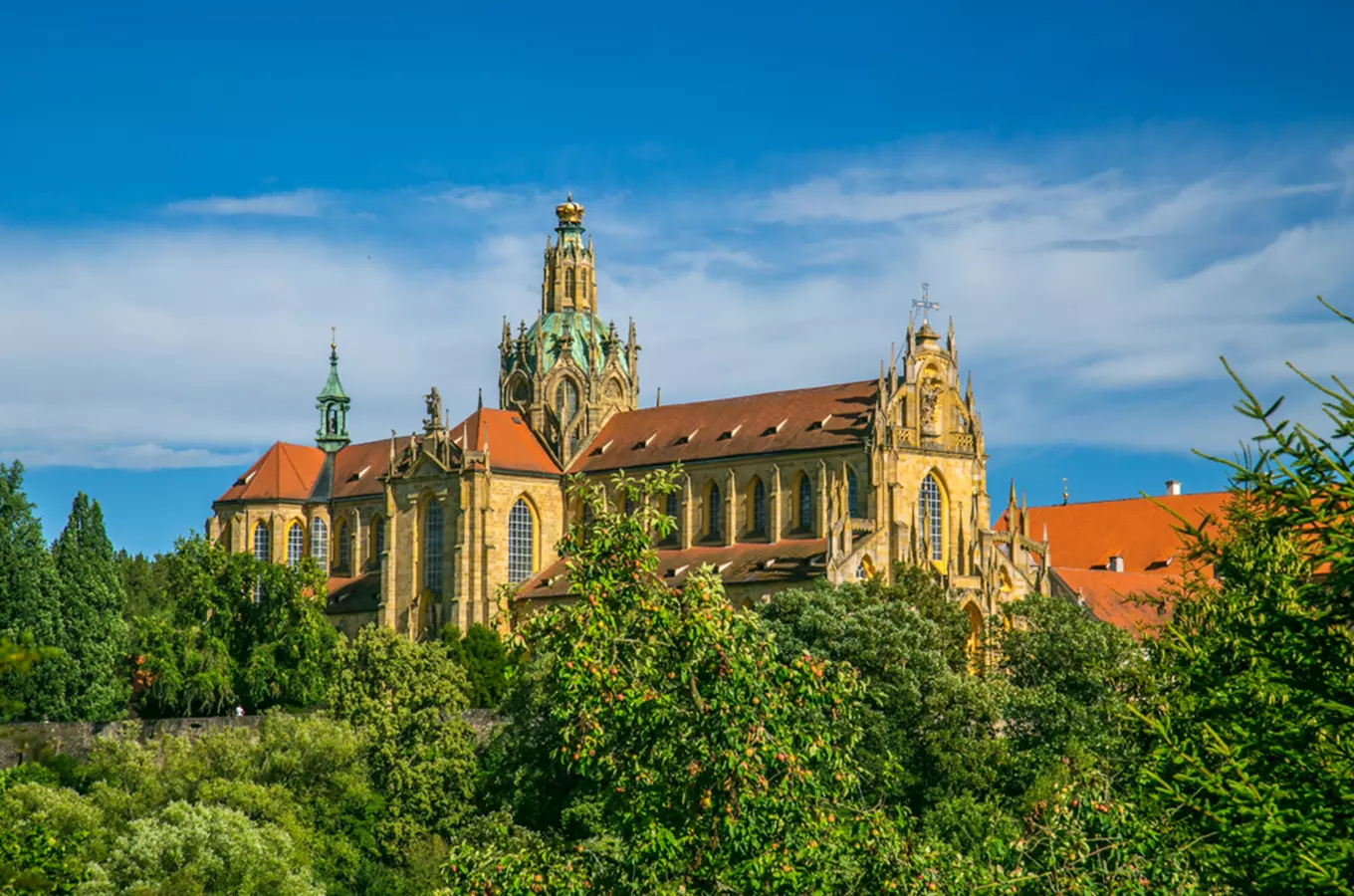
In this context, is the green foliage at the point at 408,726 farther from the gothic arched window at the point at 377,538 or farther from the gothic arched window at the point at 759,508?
the gothic arched window at the point at 377,538

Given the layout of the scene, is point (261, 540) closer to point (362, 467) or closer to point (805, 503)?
point (362, 467)

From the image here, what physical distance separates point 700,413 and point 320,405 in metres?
33.9

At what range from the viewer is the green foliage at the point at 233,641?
7806 centimetres

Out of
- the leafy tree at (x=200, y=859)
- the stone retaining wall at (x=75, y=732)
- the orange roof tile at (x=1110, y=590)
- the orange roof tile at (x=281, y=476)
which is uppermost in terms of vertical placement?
the orange roof tile at (x=281, y=476)

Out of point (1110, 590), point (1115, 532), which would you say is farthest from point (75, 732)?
point (1115, 532)

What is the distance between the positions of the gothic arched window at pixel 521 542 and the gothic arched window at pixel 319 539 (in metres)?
17.4

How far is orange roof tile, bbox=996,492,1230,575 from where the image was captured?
113875 millimetres

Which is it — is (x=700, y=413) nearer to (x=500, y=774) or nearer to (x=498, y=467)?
(x=498, y=467)

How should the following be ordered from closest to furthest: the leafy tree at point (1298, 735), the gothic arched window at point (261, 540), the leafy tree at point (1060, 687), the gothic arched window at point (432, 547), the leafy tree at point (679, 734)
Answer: the leafy tree at point (1298, 735) < the leafy tree at point (679, 734) < the leafy tree at point (1060, 687) < the gothic arched window at point (432, 547) < the gothic arched window at point (261, 540)

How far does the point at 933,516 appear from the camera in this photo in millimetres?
94188

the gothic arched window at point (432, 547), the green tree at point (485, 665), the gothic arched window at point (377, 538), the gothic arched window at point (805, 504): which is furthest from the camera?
the gothic arched window at point (377, 538)

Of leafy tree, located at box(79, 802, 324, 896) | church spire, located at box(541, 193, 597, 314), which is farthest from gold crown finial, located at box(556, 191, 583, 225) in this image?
leafy tree, located at box(79, 802, 324, 896)

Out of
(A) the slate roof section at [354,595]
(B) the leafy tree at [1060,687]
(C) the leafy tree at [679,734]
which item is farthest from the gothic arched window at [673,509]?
(C) the leafy tree at [679,734]

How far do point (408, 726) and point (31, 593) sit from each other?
2088cm
